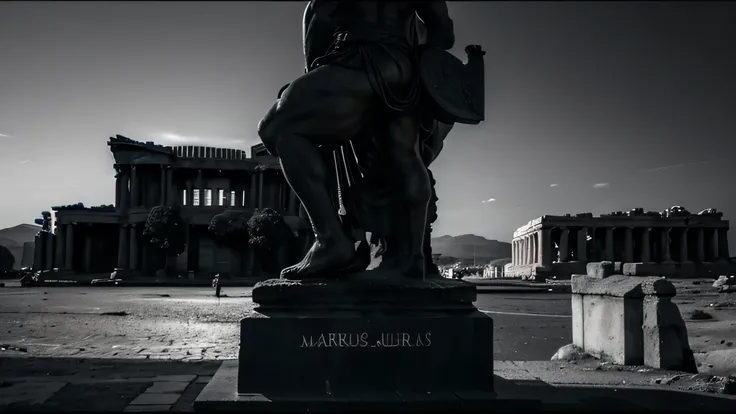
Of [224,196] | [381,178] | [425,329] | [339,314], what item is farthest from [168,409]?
[224,196]

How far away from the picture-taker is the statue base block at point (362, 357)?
151 inches

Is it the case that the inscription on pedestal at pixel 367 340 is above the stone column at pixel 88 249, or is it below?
below

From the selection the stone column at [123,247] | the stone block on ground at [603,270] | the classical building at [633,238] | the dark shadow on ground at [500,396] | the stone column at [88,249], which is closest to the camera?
the dark shadow on ground at [500,396]

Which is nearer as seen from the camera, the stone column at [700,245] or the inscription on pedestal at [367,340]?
the inscription on pedestal at [367,340]

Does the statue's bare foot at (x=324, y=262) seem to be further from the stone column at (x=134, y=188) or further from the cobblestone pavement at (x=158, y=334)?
the stone column at (x=134, y=188)

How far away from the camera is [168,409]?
3.85 meters

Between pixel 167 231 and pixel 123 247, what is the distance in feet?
26.3

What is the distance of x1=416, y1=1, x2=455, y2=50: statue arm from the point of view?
15.2 feet

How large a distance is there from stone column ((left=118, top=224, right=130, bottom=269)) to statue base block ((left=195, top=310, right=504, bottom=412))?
66567mm

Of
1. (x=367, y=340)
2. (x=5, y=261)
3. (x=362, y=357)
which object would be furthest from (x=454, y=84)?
(x=5, y=261)

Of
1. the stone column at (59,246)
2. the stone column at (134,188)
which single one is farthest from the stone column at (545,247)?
the stone column at (59,246)

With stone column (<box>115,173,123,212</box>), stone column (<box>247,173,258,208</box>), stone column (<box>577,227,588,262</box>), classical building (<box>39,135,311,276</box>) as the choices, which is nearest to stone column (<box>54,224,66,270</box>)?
classical building (<box>39,135,311,276</box>)

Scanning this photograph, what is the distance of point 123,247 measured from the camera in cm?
6644

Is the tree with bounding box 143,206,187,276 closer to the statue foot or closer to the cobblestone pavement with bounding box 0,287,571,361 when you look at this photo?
the cobblestone pavement with bounding box 0,287,571,361
